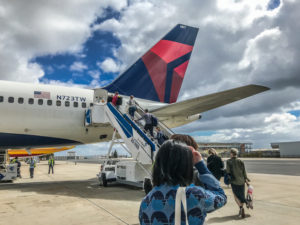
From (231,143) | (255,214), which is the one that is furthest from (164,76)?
(231,143)

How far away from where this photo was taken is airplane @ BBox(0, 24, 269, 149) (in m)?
11.2

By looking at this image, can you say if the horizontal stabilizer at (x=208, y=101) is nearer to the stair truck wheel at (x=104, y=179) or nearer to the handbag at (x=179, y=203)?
the stair truck wheel at (x=104, y=179)

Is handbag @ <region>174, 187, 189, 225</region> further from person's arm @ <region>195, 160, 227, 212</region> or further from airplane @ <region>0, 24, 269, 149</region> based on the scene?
airplane @ <region>0, 24, 269, 149</region>

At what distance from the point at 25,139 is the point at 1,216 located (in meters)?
6.38

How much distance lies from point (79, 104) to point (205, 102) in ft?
21.2

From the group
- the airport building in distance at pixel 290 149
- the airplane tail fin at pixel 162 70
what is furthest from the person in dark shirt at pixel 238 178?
the airport building in distance at pixel 290 149

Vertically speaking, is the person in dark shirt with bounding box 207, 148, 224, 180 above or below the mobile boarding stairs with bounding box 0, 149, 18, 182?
above

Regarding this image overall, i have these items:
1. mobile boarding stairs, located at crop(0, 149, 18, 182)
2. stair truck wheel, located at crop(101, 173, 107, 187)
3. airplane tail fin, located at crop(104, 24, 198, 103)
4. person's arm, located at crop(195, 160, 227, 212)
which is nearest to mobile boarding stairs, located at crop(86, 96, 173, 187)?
stair truck wheel, located at crop(101, 173, 107, 187)

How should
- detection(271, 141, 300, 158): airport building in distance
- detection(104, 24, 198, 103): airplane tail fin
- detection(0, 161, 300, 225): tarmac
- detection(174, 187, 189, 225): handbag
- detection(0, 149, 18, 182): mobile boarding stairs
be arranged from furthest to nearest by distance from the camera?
detection(271, 141, 300, 158): airport building in distance < detection(104, 24, 198, 103): airplane tail fin < detection(0, 149, 18, 182): mobile boarding stairs < detection(0, 161, 300, 225): tarmac < detection(174, 187, 189, 225): handbag

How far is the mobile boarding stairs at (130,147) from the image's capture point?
9.21 metres

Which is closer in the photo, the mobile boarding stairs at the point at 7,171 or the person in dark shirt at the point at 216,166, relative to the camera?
the person in dark shirt at the point at 216,166

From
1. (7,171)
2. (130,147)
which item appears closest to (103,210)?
(130,147)

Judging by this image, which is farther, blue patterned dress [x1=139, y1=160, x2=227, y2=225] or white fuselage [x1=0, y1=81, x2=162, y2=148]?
white fuselage [x1=0, y1=81, x2=162, y2=148]

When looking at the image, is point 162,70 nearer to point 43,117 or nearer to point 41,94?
point 41,94
